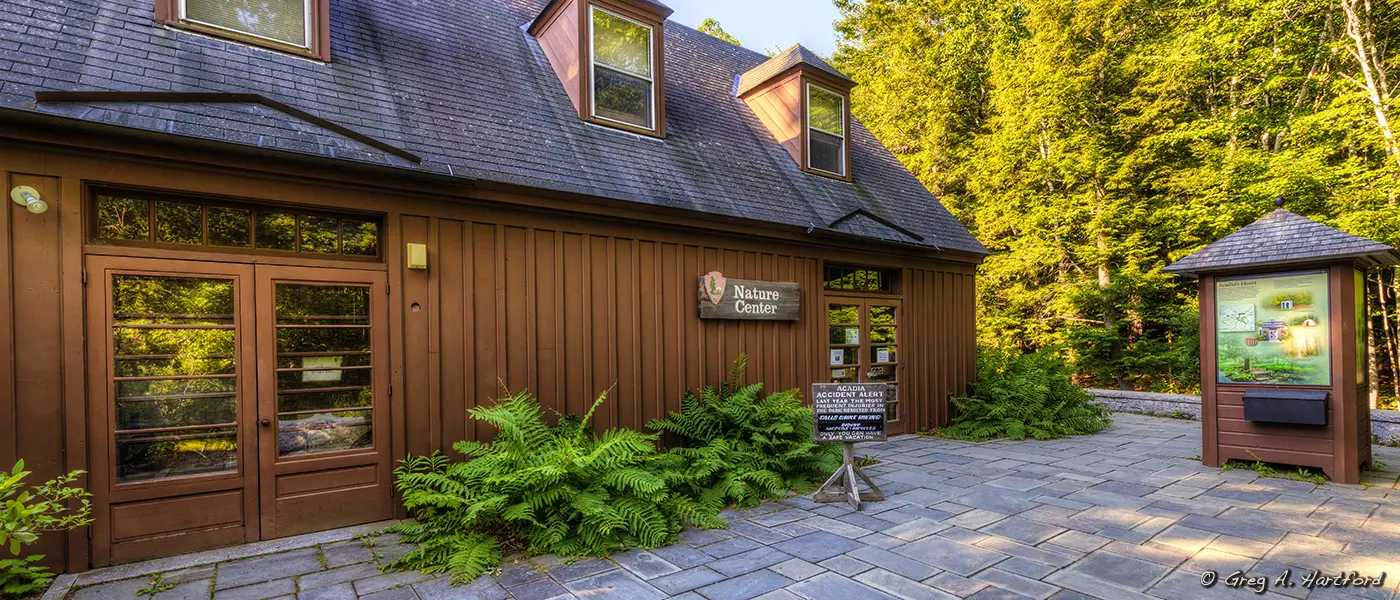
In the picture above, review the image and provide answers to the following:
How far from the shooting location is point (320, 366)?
4.22 m

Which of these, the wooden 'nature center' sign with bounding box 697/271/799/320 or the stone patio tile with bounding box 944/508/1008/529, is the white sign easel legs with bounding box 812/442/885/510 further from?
the wooden 'nature center' sign with bounding box 697/271/799/320

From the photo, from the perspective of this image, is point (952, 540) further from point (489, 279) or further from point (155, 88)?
point (155, 88)

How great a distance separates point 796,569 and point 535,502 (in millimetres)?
1623

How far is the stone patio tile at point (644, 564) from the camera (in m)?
3.36

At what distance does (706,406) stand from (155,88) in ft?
15.2

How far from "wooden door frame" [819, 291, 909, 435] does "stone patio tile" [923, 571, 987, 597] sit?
160 inches

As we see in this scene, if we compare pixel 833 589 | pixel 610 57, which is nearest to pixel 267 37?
pixel 610 57

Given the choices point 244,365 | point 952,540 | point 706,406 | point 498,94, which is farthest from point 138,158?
point 952,540

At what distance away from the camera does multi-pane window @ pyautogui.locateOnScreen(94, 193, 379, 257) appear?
3.71m

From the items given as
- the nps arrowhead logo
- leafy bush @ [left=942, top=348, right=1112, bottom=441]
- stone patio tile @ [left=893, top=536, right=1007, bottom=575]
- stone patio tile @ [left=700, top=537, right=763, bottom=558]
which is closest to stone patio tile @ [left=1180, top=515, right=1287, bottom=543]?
stone patio tile @ [left=893, top=536, right=1007, bottom=575]

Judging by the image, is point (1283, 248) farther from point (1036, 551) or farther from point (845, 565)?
point (845, 565)

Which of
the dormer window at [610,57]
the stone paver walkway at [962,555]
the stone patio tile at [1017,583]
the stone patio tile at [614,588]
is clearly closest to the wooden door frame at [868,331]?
the stone paver walkway at [962,555]

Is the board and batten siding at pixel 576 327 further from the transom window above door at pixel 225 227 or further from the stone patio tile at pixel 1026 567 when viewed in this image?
the stone patio tile at pixel 1026 567

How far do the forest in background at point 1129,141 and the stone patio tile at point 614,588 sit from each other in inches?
446
